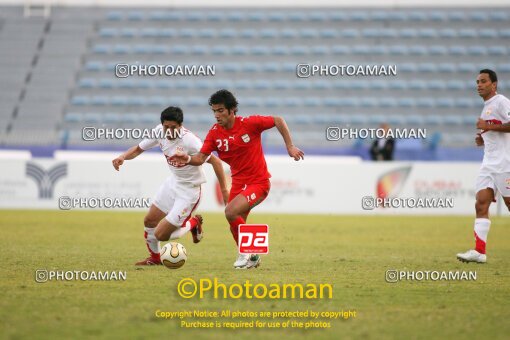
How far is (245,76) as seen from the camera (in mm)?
38031

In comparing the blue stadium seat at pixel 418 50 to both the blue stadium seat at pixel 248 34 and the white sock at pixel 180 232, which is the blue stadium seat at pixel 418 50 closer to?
the blue stadium seat at pixel 248 34

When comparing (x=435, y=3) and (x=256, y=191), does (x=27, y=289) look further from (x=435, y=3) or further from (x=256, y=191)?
(x=435, y=3)

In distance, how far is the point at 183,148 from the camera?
11.2 meters

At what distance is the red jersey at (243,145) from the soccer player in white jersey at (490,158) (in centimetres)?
315

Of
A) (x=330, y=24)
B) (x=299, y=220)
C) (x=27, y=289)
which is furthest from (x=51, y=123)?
(x=27, y=289)

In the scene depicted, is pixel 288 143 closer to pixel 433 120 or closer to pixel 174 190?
pixel 174 190

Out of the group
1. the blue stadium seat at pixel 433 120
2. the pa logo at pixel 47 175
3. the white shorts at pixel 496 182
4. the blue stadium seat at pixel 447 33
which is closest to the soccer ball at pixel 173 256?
the white shorts at pixel 496 182

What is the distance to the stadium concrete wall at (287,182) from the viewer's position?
2405 centimetres

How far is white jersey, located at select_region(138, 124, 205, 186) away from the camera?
11250mm

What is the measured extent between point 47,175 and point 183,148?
1387cm

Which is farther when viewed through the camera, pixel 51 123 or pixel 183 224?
pixel 51 123

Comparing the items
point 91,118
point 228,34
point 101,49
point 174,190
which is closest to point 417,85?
point 228,34

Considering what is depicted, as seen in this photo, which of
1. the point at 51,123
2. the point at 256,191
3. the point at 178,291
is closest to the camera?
the point at 178,291

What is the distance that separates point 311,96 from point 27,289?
2914 cm
